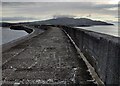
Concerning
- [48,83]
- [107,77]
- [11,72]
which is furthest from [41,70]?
[107,77]

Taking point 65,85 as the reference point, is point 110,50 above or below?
above

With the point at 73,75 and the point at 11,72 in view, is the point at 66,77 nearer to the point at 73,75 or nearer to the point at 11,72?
the point at 73,75

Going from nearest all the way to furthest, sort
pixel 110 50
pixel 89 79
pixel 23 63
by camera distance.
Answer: pixel 110 50 → pixel 89 79 → pixel 23 63

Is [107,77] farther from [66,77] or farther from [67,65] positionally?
[67,65]

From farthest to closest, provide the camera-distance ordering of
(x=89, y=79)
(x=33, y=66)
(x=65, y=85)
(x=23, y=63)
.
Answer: (x=23, y=63) < (x=33, y=66) < (x=89, y=79) < (x=65, y=85)

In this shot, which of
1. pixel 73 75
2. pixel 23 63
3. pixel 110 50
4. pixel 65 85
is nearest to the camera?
pixel 110 50

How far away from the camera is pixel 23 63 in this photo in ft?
21.6

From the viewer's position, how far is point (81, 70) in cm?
551

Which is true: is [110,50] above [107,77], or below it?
above

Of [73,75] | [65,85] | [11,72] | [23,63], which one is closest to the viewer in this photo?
[65,85]

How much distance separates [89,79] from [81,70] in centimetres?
77

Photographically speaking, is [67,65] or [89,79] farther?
[67,65]

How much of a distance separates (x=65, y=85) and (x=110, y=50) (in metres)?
1.17

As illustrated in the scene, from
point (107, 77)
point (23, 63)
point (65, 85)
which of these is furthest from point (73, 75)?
point (23, 63)
